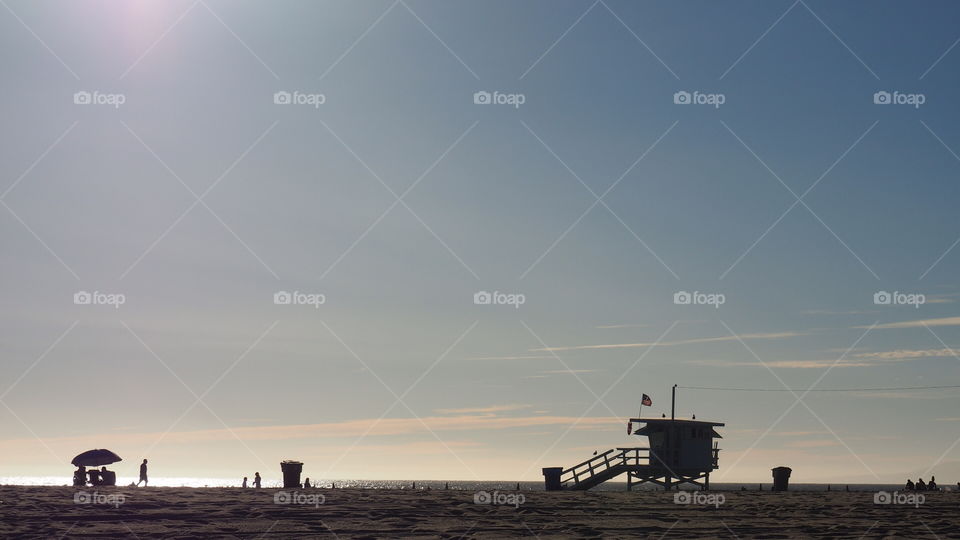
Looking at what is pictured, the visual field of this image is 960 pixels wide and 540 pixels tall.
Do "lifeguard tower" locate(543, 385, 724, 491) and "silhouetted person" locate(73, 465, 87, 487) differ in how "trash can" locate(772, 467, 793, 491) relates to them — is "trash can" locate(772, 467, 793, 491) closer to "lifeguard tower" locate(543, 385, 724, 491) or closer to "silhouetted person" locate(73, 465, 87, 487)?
"lifeguard tower" locate(543, 385, 724, 491)

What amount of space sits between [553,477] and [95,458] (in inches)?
820

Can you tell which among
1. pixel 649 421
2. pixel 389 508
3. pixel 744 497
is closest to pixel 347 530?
pixel 389 508

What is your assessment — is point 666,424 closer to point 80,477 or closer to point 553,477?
point 553,477

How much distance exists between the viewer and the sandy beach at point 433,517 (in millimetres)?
19297

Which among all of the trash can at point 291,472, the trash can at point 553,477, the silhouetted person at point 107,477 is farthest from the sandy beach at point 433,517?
the trash can at point 553,477

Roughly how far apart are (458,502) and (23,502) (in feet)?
38.9

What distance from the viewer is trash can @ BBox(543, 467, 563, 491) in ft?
138

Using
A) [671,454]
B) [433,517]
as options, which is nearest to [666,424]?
[671,454]

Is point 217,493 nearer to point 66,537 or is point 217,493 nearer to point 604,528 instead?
point 66,537

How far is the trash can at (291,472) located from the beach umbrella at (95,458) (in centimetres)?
924

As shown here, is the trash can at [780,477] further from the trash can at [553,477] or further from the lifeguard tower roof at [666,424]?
the trash can at [553,477]

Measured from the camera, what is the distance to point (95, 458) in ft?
131

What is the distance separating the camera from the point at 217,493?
29.3 meters

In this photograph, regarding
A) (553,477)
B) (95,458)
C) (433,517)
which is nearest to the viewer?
(433,517)
